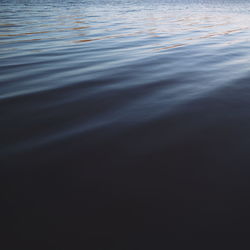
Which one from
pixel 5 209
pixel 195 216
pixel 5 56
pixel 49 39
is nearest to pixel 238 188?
pixel 195 216

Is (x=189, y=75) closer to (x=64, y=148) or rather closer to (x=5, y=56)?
(x=64, y=148)

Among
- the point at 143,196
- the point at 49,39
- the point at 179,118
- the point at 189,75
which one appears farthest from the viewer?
the point at 49,39

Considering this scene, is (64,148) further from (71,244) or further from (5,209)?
(71,244)

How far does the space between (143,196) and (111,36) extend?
715 cm

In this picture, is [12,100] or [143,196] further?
[12,100]

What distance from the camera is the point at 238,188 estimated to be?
139 cm

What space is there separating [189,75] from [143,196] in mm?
2736

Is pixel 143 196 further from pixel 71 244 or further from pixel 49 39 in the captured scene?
pixel 49 39

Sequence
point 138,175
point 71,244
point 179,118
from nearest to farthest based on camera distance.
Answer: point 71,244
point 138,175
point 179,118

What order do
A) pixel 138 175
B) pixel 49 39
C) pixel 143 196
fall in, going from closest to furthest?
pixel 143 196, pixel 138 175, pixel 49 39

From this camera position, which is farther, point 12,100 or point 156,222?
point 12,100

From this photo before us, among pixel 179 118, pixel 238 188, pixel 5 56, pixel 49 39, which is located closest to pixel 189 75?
pixel 179 118

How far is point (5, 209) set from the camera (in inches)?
49.6

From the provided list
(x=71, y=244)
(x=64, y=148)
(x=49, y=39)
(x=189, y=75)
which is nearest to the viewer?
(x=71, y=244)
